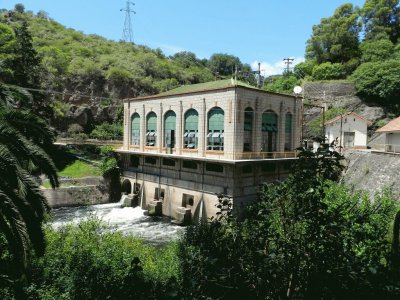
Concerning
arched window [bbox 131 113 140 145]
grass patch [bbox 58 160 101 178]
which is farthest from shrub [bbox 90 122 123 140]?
arched window [bbox 131 113 140 145]

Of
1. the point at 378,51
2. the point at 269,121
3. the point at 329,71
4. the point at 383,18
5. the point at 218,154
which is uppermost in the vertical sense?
the point at 383,18

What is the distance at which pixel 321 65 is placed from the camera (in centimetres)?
6088

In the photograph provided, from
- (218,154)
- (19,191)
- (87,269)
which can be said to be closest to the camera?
(19,191)

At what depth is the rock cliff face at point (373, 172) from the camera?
26641 millimetres

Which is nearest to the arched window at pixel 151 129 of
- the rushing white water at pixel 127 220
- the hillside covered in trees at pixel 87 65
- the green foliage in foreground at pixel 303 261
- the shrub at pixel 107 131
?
the rushing white water at pixel 127 220

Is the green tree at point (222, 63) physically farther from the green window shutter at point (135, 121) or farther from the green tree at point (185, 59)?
the green window shutter at point (135, 121)

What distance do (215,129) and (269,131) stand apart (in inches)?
228

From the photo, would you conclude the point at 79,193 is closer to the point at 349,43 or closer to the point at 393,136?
the point at 393,136

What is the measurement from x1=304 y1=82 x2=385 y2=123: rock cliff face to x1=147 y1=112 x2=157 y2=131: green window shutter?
76.3 feet

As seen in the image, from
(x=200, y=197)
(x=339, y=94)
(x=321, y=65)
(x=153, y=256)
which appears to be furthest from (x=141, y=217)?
(x=321, y=65)

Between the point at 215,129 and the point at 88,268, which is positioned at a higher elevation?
the point at 215,129

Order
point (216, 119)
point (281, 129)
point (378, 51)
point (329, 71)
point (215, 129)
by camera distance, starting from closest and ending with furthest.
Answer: point (216, 119)
point (215, 129)
point (281, 129)
point (378, 51)
point (329, 71)

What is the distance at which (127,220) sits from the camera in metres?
32.4

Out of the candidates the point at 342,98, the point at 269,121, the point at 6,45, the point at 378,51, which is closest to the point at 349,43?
the point at 378,51
